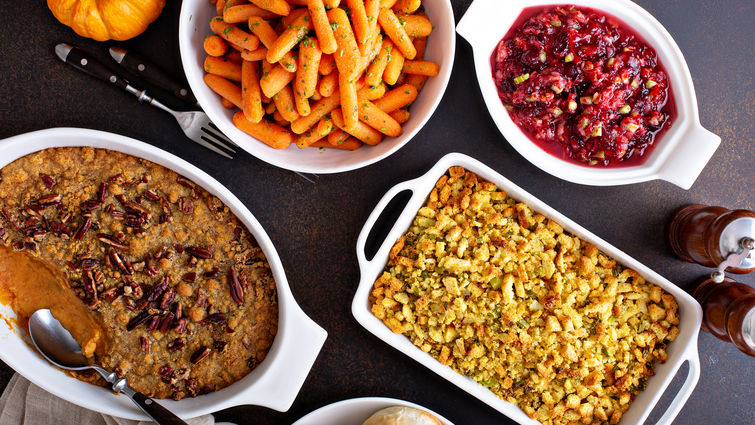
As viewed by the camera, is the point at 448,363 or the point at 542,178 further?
the point at 542,178

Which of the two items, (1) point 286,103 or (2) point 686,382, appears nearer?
(1) point 286,103

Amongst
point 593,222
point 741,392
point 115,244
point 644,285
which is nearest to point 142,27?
point 115,244

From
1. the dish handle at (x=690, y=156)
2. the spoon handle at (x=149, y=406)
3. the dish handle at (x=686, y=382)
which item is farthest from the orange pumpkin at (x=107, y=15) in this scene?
the dish handle at (x=686, y=382)

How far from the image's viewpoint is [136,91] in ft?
7.61

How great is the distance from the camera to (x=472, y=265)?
88.7 inches

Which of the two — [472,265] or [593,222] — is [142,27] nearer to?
[472,265]

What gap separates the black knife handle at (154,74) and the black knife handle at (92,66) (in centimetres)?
7

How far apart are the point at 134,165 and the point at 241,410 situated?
4.15ft

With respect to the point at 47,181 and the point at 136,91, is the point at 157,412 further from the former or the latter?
the point at 136,91

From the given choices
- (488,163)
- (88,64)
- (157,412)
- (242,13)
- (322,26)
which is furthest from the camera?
(488,163)

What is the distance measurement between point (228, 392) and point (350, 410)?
554 millimetres

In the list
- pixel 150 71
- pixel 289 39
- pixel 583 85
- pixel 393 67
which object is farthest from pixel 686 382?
pixel 150 71

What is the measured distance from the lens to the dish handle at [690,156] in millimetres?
2186

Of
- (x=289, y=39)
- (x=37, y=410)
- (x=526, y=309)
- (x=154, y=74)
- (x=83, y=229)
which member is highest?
(x=289, y=39)
